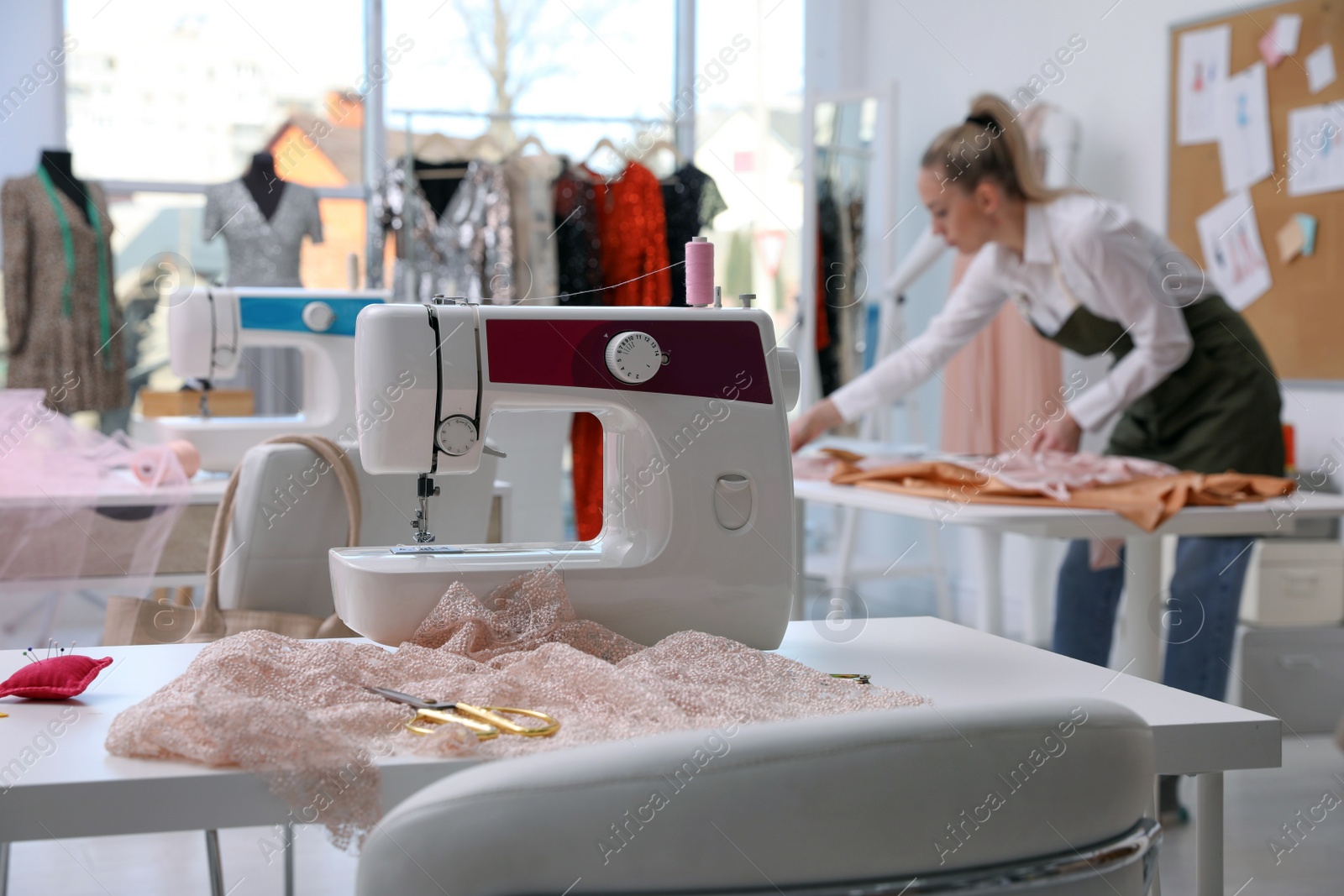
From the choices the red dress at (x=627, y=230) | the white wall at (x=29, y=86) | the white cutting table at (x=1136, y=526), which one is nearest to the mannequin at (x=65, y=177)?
the white wall at (x=29, y=86)

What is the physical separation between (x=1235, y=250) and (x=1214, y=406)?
151 cm

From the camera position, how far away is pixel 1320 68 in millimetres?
3600

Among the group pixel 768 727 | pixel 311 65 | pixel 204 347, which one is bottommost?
pixel 768 727

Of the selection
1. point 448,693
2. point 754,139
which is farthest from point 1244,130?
point 448,693

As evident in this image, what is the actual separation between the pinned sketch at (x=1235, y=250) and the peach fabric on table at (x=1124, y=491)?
1.84m

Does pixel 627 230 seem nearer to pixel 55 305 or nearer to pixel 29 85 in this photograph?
pixel 55 305

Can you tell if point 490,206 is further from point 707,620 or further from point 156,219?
point 707,620

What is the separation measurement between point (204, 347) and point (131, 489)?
35 centimetres

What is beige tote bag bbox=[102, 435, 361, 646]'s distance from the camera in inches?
58.9

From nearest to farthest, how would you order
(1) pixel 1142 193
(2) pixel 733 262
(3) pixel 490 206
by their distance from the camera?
(1) pixel 1142 193
(3) pixel 490 206
(2) pixel 733 262

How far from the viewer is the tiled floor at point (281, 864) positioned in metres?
2.33

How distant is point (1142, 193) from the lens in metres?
4.36

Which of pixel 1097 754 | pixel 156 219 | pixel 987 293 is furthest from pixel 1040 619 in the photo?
pixel 1097 754

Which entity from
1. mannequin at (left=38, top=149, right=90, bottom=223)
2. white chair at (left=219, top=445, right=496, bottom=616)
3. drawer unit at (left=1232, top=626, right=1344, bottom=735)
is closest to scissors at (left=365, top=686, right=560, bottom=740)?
white chair at (left=219, top=445, right=496, bottom=616)
